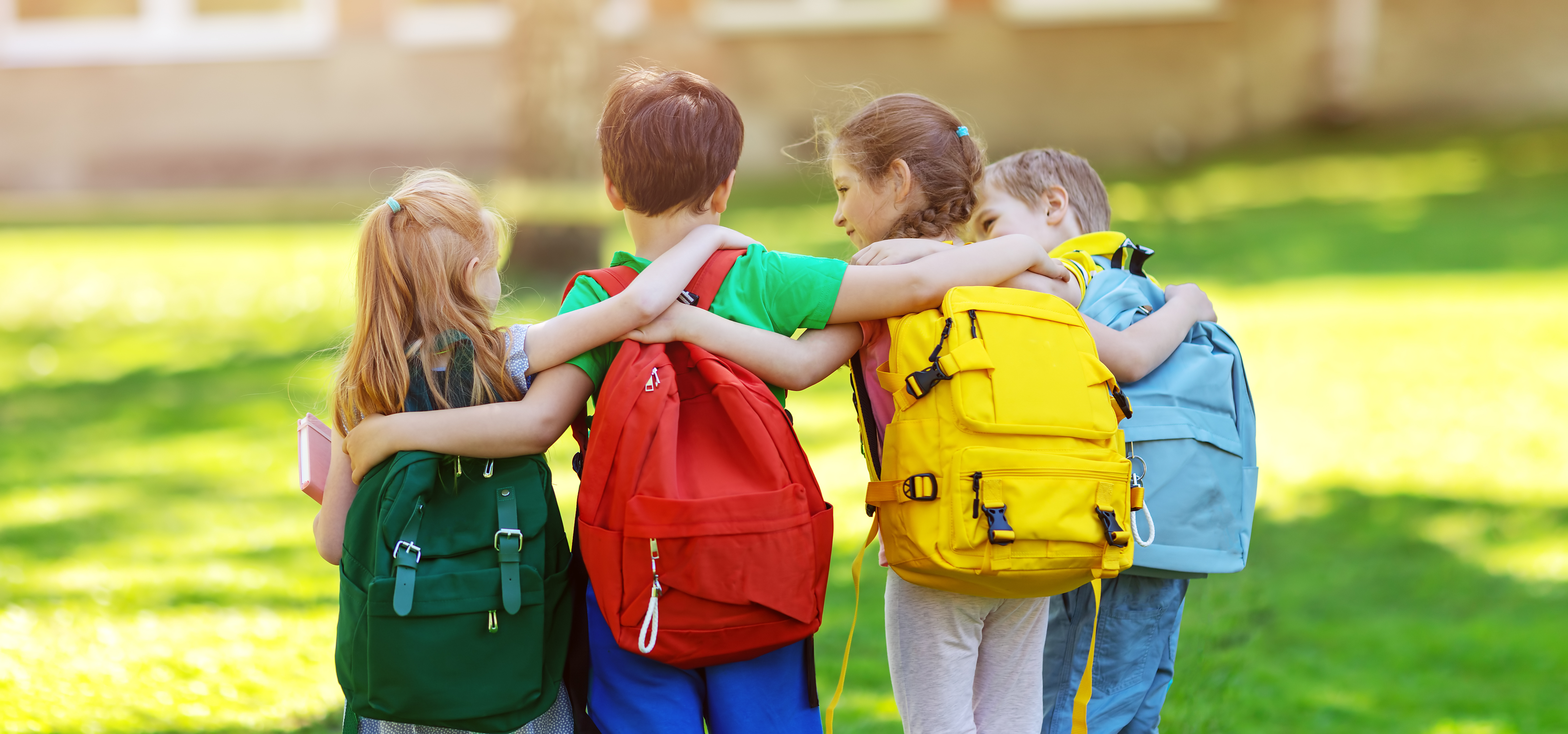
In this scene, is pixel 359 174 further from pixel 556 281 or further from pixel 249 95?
pixel 556 281

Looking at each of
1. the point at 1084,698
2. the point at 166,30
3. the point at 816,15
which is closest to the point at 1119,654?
the point at 1084,698

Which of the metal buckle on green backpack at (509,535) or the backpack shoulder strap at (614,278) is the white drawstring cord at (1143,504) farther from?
the metal buckle on green backpack at (509,535)

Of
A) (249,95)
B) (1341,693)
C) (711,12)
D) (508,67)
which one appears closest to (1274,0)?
(711,12)

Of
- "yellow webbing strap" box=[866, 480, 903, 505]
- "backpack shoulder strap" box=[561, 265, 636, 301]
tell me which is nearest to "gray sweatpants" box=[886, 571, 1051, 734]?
"yellow webbing strap" box=[866, 480, 903, 505]

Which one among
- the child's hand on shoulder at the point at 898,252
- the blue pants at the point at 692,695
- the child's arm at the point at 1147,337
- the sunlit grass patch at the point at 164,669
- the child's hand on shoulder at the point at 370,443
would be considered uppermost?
the child's hand on shoulder at the point at 898,252

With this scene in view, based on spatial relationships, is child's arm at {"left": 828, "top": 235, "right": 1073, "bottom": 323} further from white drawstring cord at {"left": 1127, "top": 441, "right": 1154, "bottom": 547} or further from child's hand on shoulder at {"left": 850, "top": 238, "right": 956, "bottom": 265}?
white drawstring cord at {"left": 1127, "top": 441, "right": 1154, "bottom": 547}

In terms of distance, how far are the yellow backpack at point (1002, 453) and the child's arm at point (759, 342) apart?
0.36 feet

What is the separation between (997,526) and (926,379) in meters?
0.27

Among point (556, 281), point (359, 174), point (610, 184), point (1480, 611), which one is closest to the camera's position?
point (610, 184)

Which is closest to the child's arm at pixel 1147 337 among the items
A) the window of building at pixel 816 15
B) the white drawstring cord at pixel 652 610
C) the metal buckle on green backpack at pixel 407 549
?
the white drawstring cord at pixel 652 610

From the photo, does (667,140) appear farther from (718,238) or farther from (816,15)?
(816,15)

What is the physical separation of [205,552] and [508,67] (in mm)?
5690

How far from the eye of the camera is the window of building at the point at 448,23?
16.9m

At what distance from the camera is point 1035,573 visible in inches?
87.7
